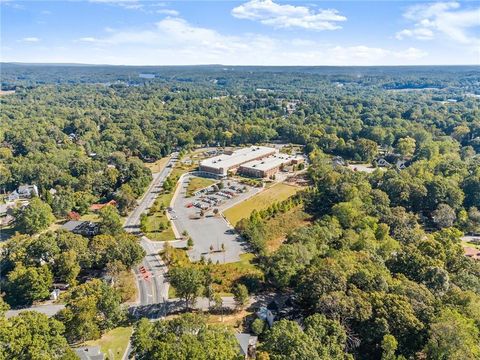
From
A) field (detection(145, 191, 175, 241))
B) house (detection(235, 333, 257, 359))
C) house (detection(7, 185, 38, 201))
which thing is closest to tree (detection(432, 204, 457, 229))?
house (detection(235, 333, 257, 359))

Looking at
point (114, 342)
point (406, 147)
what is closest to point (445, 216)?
point (406, 147)

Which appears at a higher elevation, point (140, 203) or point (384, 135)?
point (384, 135)

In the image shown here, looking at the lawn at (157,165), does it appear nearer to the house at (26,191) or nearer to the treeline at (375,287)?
the house at (26,191)

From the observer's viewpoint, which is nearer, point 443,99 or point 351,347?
point 351,347

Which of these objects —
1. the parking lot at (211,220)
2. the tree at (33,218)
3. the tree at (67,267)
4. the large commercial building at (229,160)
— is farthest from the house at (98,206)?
the large commercial building at (229,160)

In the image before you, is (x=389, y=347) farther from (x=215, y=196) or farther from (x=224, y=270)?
(x=215, y=196)

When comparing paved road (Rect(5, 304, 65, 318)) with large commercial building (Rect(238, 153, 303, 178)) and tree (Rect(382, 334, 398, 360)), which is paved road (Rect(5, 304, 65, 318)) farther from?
large commercial building (Rect(238, 153, 303, 178))

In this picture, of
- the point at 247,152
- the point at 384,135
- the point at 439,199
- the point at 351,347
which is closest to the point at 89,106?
the point at 247,152

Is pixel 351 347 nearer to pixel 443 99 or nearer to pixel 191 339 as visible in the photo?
pixel 191 339
